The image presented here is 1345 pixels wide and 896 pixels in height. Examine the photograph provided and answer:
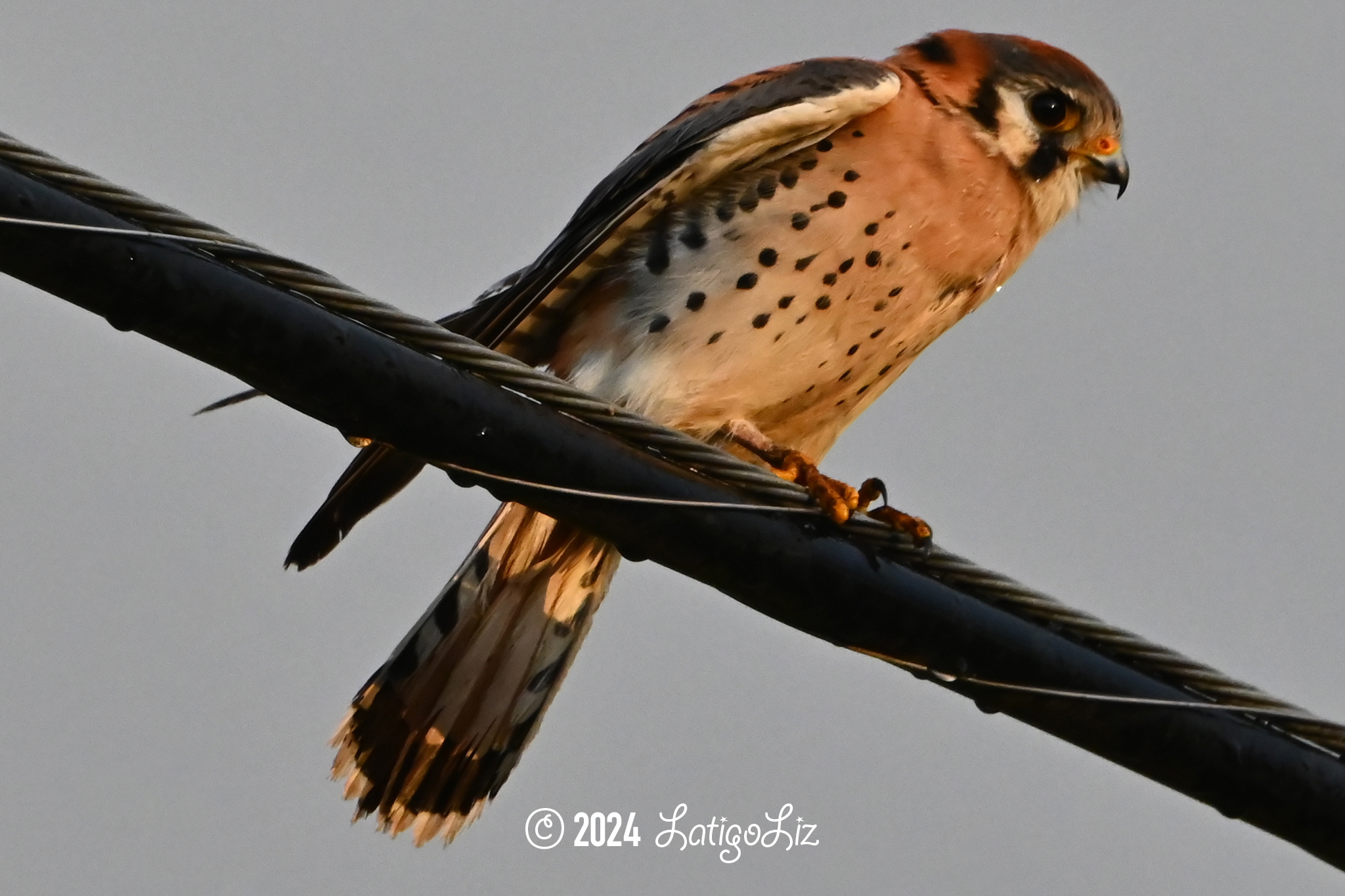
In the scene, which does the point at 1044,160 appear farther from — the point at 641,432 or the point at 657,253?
the point at 641,432

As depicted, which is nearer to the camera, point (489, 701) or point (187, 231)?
point (187, 231)

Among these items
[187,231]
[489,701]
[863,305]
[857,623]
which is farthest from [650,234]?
[187,231]

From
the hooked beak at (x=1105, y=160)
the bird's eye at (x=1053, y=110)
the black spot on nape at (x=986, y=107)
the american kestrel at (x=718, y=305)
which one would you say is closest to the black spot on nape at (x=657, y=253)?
the american kestrel at (x=718, y=305)

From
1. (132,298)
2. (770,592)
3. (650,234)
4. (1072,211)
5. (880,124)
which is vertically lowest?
(132,298)

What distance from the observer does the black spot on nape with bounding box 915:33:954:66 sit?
197 inches

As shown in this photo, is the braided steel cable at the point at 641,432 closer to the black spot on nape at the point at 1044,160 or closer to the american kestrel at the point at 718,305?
the american kestrel at the point at 718,305

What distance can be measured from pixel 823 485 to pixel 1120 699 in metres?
0.87

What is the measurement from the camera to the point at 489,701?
4.57m

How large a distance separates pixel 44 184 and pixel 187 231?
20 cm

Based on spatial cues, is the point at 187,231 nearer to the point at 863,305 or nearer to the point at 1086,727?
the point at 1086,727

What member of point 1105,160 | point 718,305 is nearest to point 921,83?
point 1105,160

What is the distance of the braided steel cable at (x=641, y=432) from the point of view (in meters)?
2.57

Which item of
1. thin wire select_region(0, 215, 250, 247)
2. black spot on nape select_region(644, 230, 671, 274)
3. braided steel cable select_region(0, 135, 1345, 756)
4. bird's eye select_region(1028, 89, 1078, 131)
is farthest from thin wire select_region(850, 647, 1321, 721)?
bird's eye select_region(1028, 89, 1078, 131)

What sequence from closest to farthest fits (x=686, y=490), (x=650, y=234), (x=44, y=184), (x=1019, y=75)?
(x=44, y=184) → (x=686, y=490) → (x=650, y=234) → (x=1019, y=75)
